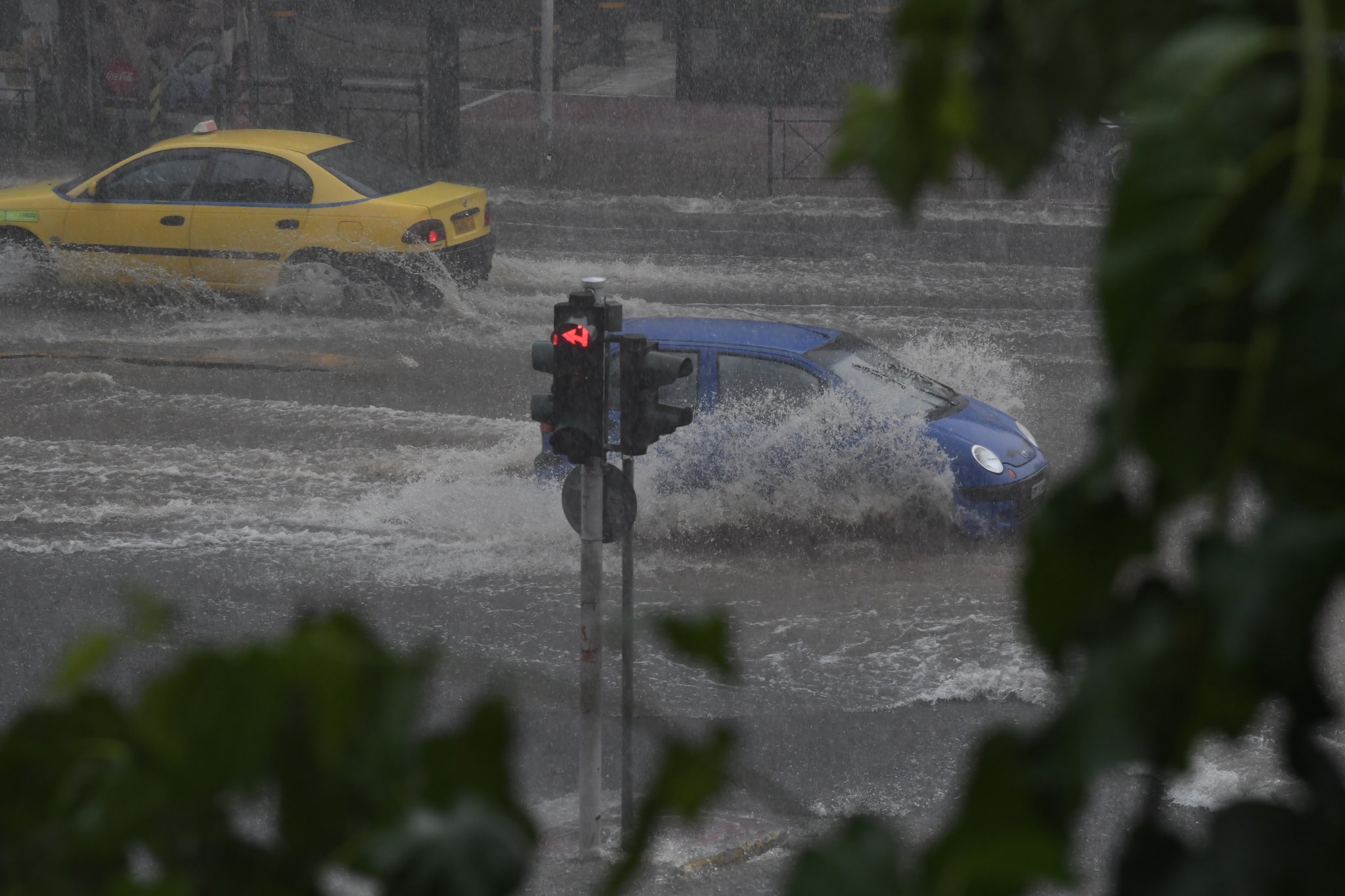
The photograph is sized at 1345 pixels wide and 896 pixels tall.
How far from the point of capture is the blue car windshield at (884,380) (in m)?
10.2

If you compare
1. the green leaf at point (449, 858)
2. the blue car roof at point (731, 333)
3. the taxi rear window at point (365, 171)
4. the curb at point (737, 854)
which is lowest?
the curb at point (737, 854)

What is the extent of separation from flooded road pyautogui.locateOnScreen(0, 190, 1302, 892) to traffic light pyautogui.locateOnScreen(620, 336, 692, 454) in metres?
1.50

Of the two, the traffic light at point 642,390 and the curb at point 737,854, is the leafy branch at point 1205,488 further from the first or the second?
the traffic light at point 642,390

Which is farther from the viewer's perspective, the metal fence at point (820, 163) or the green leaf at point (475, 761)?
the metal fence at point (820, 163)

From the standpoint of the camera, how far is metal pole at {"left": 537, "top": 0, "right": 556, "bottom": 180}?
2620 cm

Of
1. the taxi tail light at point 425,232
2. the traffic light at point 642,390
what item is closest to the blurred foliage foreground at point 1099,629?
the traffic light at point 642,390

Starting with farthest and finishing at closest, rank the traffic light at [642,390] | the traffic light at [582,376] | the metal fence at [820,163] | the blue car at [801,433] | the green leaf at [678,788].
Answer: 1. the metal fence at [820,163]
2. the blue car at [801,433]
3. the traffic light at [642,390]
4. the traffic light at [582,376]
5. the green leaf at [678,788]

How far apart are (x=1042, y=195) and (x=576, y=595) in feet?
64.4

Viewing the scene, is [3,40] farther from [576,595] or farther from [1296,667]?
[1296,667]

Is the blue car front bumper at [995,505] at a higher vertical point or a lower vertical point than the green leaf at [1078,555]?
lower

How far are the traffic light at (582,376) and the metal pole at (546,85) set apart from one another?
20481mm

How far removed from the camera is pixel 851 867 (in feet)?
2.80

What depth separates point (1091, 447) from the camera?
29.7 inches

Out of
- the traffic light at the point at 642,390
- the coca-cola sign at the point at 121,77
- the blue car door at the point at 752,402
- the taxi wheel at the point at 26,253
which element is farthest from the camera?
the coca-cola sign at the point at 121,77
